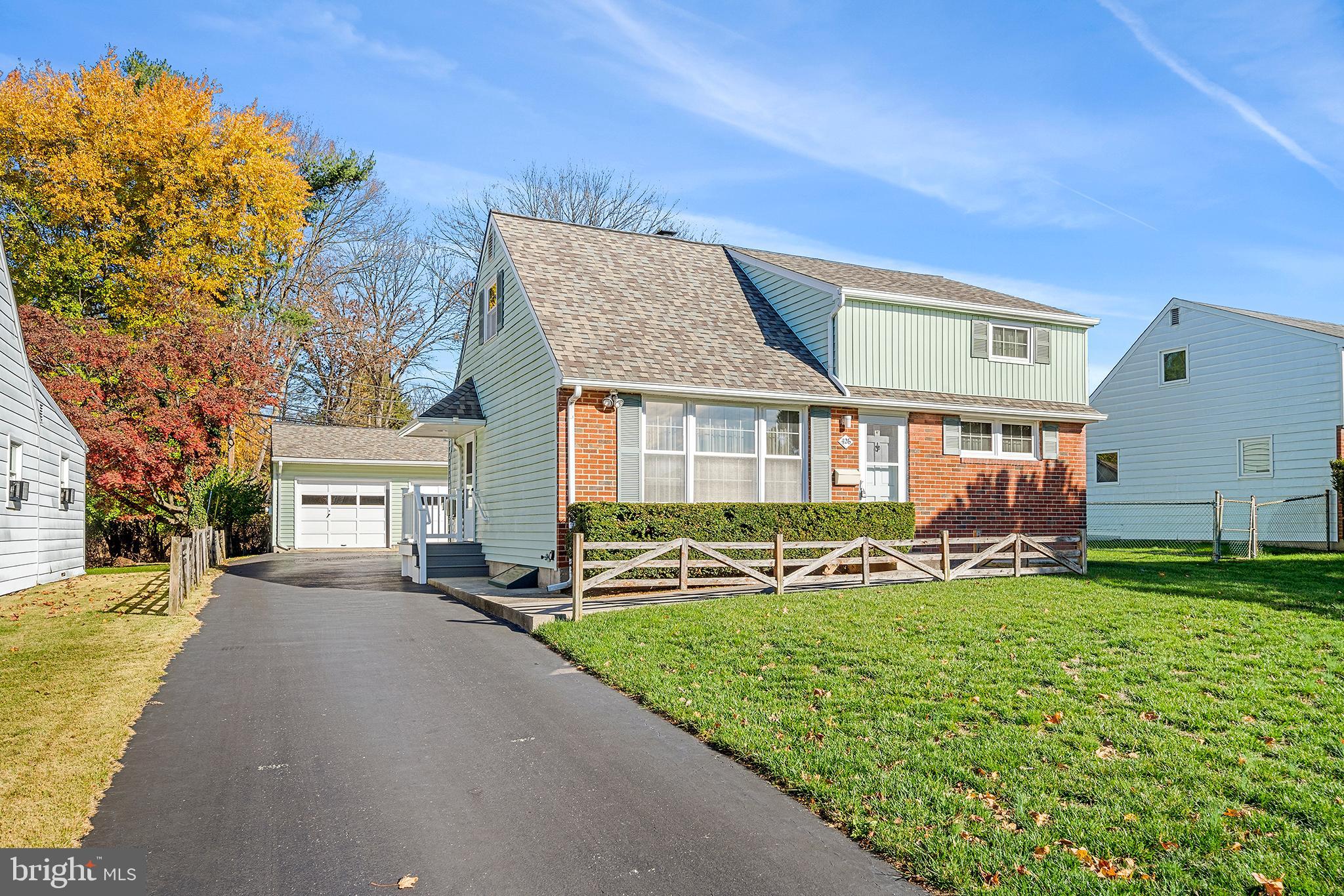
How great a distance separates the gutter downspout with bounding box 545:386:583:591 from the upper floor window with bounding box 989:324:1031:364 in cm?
912

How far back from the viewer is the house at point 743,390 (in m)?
15.1

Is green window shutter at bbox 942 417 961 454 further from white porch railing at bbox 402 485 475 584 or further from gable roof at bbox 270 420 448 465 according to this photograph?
gable roof at bbox 270 420 448 465

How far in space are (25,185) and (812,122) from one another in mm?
25930

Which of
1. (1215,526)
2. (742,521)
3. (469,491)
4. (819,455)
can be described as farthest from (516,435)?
(1215,526)

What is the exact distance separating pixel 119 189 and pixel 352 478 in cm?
1169

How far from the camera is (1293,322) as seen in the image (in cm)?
2439

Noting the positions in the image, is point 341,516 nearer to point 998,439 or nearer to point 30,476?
point 30,476

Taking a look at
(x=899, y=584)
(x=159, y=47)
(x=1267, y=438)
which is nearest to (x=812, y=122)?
(x=899, y=584)

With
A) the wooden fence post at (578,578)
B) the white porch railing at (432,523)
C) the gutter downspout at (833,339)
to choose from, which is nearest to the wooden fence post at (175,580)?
the white porch railing at (432,523)

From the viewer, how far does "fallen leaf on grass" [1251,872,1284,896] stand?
3.93 m

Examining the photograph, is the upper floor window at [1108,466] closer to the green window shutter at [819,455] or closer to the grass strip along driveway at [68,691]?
the green window shutter at [819,455]

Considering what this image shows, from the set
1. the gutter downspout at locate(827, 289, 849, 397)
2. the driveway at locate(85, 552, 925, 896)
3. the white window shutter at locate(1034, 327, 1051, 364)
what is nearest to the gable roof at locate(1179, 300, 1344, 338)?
the white window shutter at locate(1034, 327, 1051, 364)

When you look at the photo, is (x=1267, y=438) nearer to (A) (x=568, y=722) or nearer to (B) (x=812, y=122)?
(B) (x=812, y=122)

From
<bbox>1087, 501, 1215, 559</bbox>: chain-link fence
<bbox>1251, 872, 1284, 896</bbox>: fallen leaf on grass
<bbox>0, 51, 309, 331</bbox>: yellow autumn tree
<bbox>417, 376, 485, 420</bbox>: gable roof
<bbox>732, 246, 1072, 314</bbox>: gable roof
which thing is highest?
<bbox>0, 51, 309, 331</bbox>: yellow autumn tree
